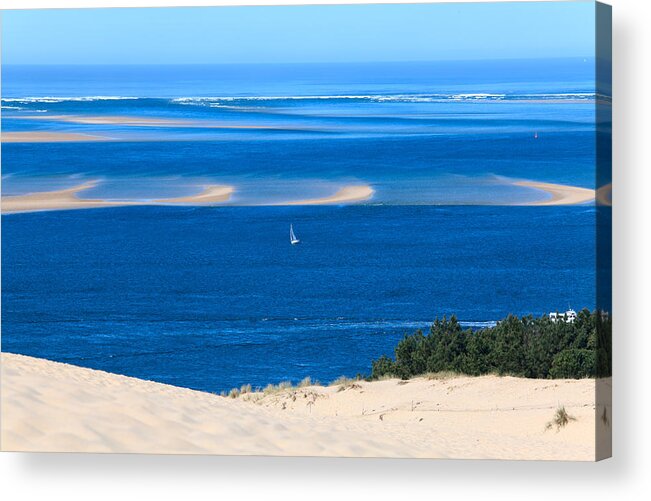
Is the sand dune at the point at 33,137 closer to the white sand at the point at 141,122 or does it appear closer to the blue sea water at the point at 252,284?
the white sand at the point at 141,122

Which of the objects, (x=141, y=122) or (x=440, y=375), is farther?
(x=141, y=122)

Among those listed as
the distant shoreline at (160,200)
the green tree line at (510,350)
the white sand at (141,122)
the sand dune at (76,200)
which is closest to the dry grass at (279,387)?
the green tree line at (510,350)

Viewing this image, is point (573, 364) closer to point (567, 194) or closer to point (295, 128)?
point (567, 194)

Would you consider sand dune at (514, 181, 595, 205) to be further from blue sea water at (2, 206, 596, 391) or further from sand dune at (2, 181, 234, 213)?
sand dune at (2, 181, 234, 213)

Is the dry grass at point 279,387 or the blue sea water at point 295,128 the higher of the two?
the blue sea water at point 295,128

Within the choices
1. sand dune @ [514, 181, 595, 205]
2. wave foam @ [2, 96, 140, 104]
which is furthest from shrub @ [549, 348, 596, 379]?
wave foam @ [2, 96, 140, 104]

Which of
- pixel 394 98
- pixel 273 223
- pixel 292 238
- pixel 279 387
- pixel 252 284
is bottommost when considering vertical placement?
pixel 279 387

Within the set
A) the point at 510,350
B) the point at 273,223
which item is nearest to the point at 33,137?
the point at 273,223
